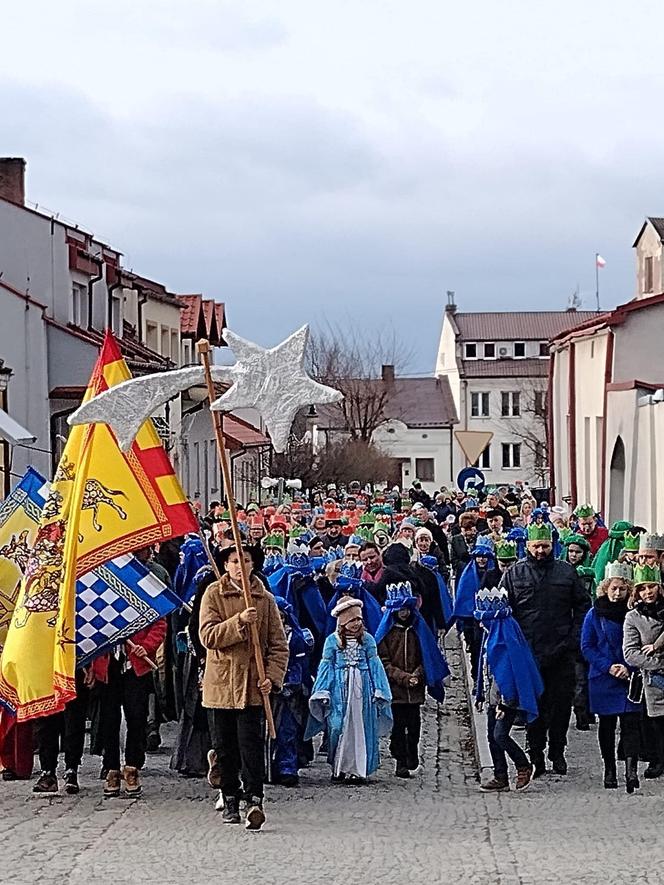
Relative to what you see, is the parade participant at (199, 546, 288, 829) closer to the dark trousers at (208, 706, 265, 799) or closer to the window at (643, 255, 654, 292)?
the dark trousers at (208, 706, 265, 799)

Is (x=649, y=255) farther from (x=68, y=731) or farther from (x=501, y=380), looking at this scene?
(x=501, y=380)

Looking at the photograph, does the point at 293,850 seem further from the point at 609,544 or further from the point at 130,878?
the point at 609,544

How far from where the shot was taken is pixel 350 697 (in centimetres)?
1234

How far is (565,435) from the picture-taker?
38.1 m

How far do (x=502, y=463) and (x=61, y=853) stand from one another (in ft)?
295

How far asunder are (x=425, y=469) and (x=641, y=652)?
277 feet

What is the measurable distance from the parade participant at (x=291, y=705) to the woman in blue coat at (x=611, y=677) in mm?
2023

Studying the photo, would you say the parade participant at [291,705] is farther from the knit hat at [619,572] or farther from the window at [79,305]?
the window at [79,305]

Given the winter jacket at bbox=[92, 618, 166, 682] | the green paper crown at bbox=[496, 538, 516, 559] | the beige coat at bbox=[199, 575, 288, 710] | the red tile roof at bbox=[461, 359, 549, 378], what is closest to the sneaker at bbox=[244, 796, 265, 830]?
the beige coat at bbox=[199, 575, 288, 710]

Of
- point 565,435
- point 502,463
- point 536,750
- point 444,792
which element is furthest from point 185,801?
point 502,463

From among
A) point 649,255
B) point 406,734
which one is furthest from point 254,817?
point 649,255

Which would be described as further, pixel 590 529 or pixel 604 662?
pixel 590 529

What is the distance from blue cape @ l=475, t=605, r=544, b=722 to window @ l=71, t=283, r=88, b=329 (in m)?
23.3

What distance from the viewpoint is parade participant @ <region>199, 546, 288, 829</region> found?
1030 cm
